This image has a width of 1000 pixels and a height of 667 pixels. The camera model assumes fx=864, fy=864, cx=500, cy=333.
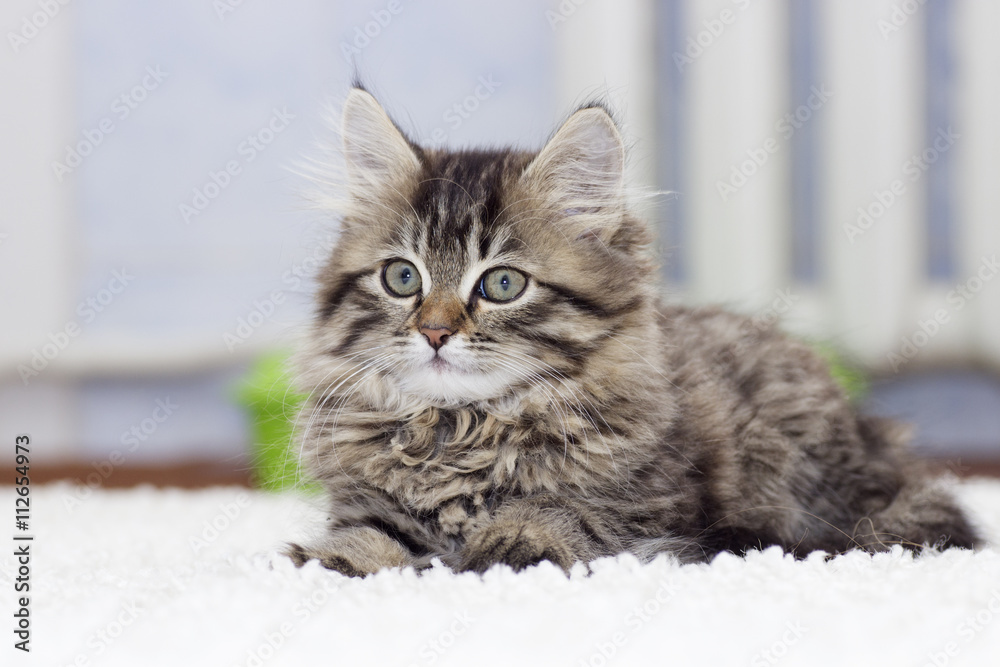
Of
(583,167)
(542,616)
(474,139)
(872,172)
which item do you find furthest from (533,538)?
(872,172)

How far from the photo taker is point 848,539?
165 centimetres

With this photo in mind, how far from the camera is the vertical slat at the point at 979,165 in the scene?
321 centimetres

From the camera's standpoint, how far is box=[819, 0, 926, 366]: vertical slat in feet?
10.6

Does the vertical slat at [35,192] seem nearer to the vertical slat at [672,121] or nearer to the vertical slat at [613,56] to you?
the vertical slat at [613,56]

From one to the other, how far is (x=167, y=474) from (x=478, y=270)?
248 centimetres

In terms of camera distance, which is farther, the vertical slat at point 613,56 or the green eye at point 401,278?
the vertical slat at point 613,56

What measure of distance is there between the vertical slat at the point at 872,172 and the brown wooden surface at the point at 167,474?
61cm

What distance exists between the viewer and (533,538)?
1.30m

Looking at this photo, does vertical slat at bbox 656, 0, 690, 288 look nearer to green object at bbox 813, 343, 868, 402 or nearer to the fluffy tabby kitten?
green object at bbox 813, 343, 868, 402

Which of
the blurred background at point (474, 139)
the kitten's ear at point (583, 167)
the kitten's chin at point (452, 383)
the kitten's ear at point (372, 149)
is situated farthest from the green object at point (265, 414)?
the kitten's ear at point (583, 167)

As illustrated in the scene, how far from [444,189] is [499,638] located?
85cm

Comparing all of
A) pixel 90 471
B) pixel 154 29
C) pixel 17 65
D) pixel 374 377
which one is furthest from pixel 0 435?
pixel 374 377

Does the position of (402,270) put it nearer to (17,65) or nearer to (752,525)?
(752,525)

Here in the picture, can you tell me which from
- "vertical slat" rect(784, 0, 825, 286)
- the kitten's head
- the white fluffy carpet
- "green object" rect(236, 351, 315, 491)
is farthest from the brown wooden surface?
the white fluffy carpet
